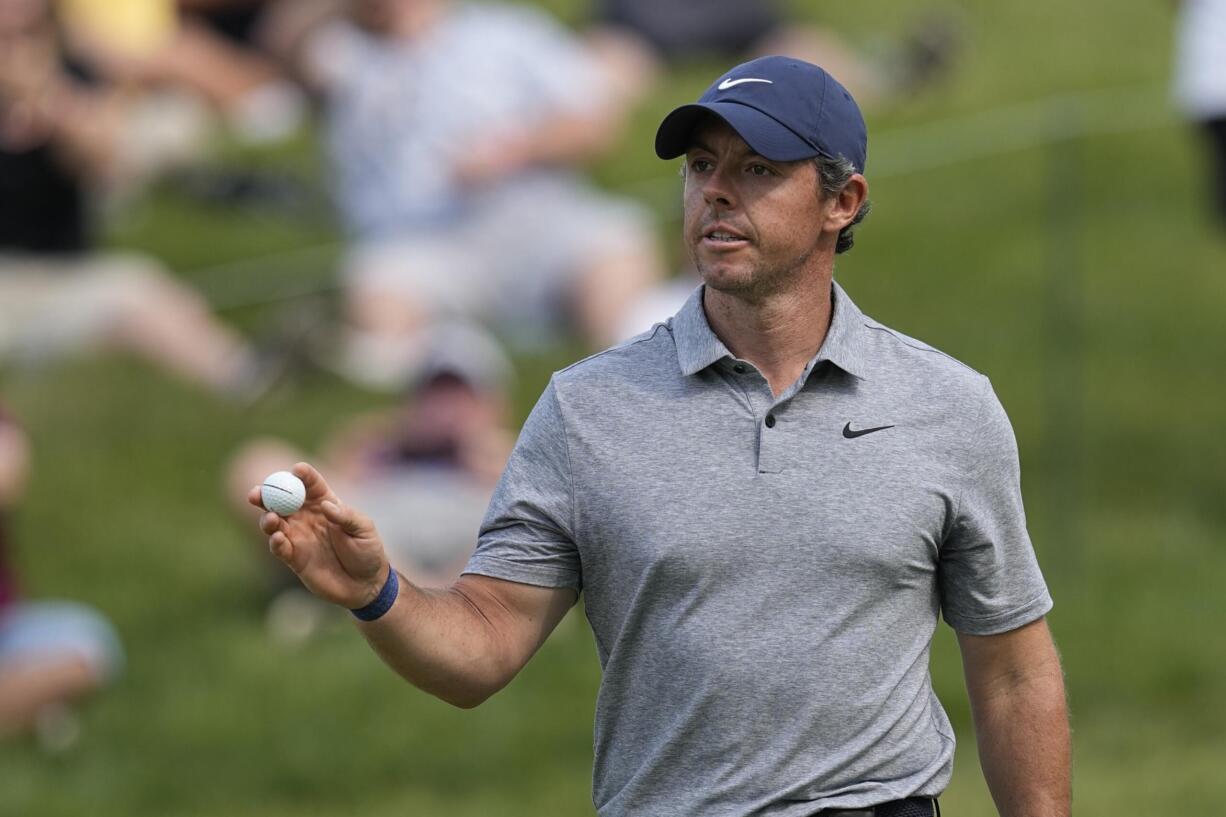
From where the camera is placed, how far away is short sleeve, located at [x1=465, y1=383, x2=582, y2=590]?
11.0 feet

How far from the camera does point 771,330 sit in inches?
136

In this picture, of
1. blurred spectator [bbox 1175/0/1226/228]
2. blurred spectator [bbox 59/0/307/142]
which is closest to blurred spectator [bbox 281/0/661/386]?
blurred spectator [bbox 59/0/307/142]

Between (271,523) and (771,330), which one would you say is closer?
(271,523)

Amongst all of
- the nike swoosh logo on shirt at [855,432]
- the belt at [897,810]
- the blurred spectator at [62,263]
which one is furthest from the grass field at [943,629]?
the nike swoosh logo on shirt at [855,432]

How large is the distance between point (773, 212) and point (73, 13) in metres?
9.21

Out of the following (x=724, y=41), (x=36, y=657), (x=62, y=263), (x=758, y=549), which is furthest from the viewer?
(x=724, y=41)

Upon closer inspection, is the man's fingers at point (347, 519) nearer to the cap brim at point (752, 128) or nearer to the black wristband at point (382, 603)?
the black wristband at point (382, 603)

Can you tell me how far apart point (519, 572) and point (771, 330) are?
1.84ft

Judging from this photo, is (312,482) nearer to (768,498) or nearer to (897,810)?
(768,498)

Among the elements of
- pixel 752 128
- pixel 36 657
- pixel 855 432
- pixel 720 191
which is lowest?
pixel 36 657

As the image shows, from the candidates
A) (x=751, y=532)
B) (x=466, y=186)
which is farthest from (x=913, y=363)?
(x=466, y=186)

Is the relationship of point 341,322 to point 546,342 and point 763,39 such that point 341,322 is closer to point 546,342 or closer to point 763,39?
point 546,342

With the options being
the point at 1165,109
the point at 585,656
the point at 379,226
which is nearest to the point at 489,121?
the point at 379,226

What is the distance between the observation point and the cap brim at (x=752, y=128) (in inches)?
129
